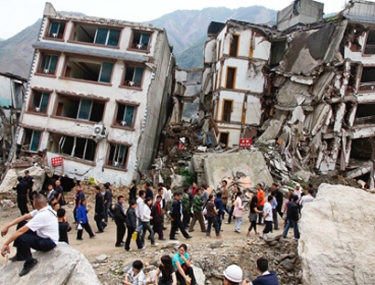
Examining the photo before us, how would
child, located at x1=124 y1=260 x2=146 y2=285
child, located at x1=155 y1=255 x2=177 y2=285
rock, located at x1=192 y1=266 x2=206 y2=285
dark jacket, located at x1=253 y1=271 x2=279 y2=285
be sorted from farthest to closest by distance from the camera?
rock, located at x1=192 y1=266 x2=206 y2=285
child, located at x1=155 y1=255 x2=177 y2=285
child, located at x1=124 y1=260 x2=146 y2=285
dark jacket, located at x1=253 y1=271 x2=279 y2=285

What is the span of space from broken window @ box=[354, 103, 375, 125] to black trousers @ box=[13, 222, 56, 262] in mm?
25709

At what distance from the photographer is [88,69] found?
24.4 meters

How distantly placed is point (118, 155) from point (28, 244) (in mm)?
16159

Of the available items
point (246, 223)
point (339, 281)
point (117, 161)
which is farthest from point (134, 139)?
point (339, 281)

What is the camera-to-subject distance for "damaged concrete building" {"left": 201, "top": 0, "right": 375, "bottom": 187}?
2289 centimetres

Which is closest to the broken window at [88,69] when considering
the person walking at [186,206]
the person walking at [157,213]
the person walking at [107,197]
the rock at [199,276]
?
the person walking at [107,197]

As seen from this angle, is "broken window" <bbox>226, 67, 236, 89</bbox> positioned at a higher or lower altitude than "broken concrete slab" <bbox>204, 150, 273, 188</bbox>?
higher

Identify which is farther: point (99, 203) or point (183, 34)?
point (183, 34)

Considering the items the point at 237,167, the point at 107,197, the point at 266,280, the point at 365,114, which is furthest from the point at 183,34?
the point at 266,280

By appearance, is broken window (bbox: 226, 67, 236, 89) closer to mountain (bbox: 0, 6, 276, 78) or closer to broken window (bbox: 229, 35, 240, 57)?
broken window (bbox: 229, 35, 240, 57)

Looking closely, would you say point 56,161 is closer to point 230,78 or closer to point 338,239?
point 230,78

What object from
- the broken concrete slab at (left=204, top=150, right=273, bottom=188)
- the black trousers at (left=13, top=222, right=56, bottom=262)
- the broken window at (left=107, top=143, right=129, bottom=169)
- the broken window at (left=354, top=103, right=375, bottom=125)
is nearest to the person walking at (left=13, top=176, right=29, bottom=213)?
the black trousers at (left=13, top=222, right=56, bottom=262)

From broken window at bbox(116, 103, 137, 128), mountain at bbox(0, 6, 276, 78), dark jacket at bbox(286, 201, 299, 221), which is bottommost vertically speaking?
dark jacket at bbox(286, 201, 299, 221)

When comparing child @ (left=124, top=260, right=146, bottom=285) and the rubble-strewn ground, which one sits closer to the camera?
child @ (left=124, top=260, right=146, bottom=285)
